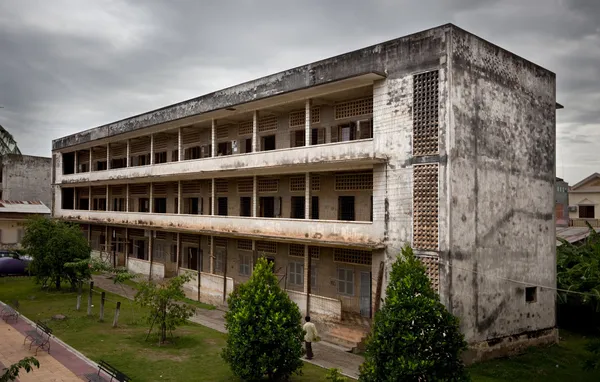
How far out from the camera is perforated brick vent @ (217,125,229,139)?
24.2 meters

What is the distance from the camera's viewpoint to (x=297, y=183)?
20.7 meters

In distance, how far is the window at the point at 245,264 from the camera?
2253cm

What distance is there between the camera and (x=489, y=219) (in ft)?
49.6

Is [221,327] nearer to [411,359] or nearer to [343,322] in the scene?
[343,322]

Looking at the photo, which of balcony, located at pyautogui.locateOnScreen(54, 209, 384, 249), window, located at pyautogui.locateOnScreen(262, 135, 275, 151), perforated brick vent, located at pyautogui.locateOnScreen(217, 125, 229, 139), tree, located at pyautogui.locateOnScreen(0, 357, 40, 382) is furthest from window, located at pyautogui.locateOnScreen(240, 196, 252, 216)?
tree, located at pyautogui.locateOnScreen(0, 357, 40, 382)

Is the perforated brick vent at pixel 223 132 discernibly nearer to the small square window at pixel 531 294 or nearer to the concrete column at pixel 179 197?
the concrete column at pixel 179 197

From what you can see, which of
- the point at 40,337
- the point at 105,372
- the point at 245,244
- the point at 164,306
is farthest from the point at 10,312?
the point at 245,244

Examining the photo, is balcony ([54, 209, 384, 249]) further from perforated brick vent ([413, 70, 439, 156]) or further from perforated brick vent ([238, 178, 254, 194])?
perforated brick vent ([413, 70, 439, 156])

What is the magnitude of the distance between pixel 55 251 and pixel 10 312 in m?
4.11

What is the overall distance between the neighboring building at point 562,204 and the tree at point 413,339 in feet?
108

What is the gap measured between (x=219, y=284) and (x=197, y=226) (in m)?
3.36

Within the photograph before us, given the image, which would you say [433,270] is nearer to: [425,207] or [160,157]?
[425,207]

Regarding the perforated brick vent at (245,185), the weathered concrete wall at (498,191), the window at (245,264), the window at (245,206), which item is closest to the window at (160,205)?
the window at (245,206)

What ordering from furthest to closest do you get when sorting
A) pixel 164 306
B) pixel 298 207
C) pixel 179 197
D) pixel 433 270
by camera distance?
pixel 179 197, pixel 298 207, pixel 164 306, pixel 433 270
